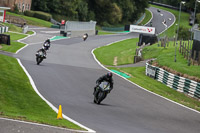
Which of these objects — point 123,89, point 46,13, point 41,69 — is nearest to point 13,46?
point 41,69

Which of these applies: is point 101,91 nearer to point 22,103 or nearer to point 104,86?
point 104,86

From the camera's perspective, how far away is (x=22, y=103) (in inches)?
685

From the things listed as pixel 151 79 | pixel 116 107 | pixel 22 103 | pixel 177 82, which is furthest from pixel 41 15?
pixel 22 103

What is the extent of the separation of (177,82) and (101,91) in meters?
12.9

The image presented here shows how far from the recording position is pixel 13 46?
45406mm

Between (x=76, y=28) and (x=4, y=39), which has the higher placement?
(x=4, y=39)

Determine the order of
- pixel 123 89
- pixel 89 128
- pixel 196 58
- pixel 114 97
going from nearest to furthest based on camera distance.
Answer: pixel 89 128
pixel 114 97
pixel 123 89
pixel 196 58

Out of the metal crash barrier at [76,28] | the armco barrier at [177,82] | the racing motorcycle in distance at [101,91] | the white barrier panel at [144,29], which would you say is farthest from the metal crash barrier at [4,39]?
the white barrier panel at [144,29]

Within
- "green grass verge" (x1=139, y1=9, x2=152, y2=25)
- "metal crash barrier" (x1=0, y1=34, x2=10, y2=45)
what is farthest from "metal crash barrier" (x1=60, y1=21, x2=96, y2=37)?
"green grass verge" (x1=139, y1=9, x2=152, y2=25)

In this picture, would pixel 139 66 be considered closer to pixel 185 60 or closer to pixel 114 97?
pixel 185 60

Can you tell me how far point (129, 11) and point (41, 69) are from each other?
296 feet

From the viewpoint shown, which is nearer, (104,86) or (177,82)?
(104,86)

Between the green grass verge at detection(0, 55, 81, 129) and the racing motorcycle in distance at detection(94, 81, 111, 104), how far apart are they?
244 centimetres

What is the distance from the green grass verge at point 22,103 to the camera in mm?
14117
